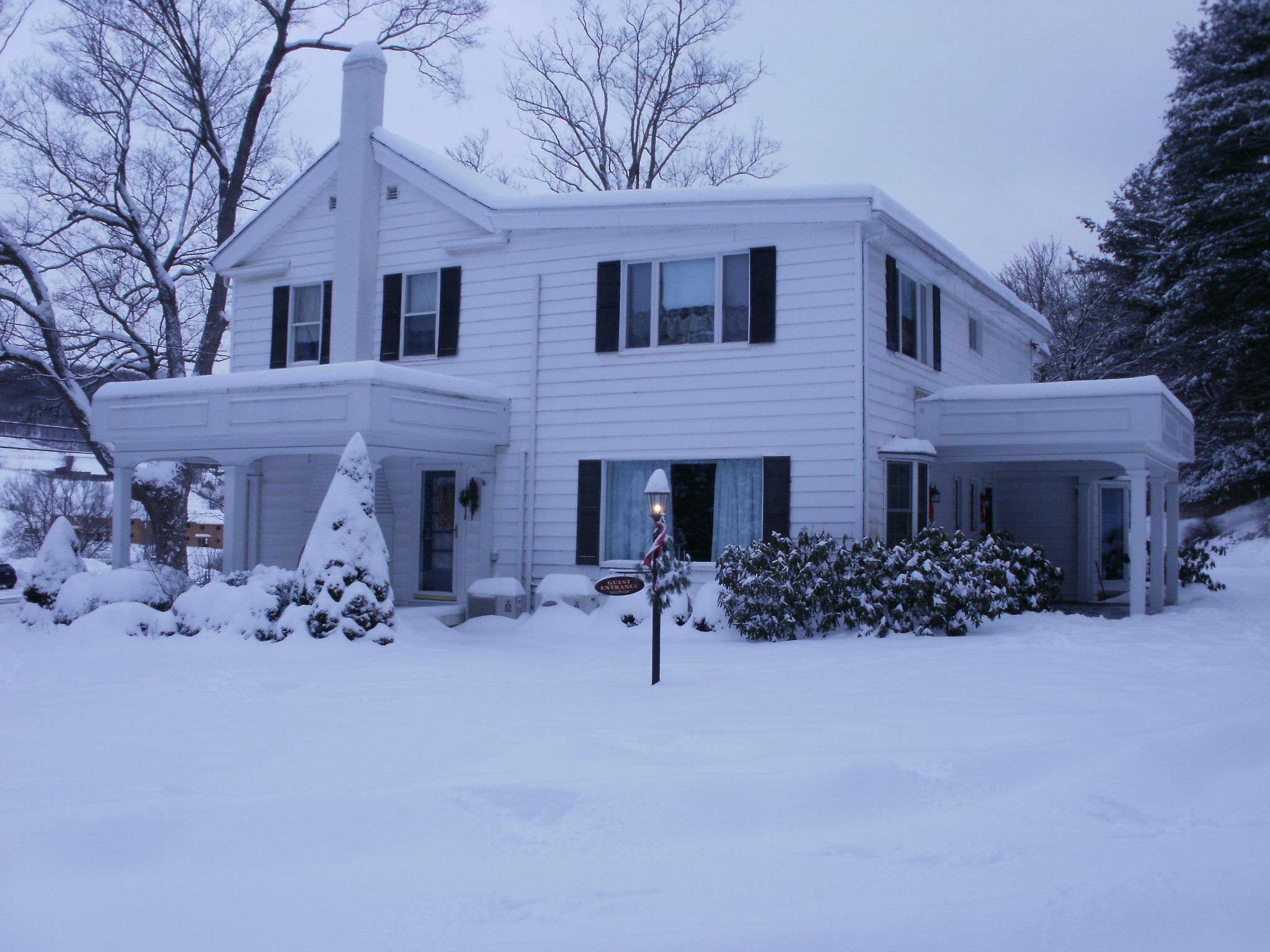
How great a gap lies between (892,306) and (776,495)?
3085 mm

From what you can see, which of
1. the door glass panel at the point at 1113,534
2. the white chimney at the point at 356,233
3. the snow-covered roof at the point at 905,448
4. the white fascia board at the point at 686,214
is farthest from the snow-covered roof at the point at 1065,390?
the white chimney at the point at 356,233

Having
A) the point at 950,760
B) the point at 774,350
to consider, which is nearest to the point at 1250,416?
the point at 774,350

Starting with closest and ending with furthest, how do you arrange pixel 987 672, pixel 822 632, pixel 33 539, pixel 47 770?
pixel 47 770 < pixel 987 672 < pixel 822 632 < pixel 33 539

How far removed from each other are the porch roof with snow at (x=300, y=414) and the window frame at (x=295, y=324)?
7.99 feet

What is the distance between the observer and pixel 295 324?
16.2 meters

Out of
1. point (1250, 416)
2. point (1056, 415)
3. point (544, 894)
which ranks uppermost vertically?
point (1250, 416)

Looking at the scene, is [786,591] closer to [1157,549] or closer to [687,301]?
[687,301]

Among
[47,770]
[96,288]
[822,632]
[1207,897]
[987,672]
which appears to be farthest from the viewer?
[96,288]

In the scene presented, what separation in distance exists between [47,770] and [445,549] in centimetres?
889

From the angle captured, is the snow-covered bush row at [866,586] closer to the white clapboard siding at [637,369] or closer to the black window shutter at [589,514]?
the white clapboard siding at [637,369]

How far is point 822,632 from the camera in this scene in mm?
11609

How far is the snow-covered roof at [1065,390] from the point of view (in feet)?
40.7

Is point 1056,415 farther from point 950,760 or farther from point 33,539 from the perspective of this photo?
point 33,539

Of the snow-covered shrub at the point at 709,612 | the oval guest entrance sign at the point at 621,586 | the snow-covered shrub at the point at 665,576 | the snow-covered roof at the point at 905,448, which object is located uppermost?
the snow-covered roof at the point at 905,448
